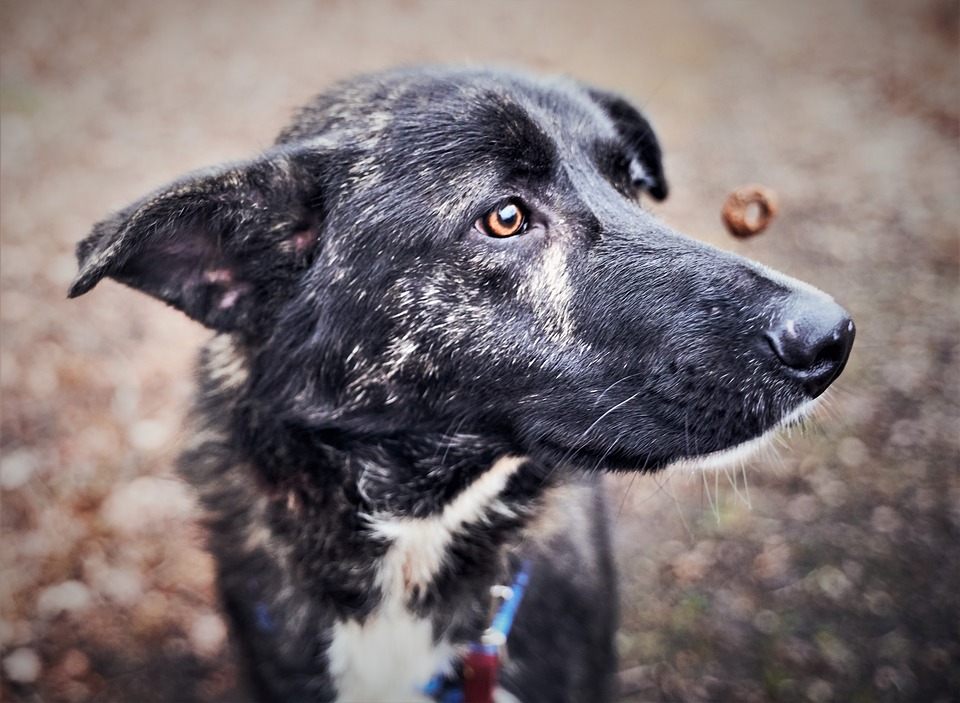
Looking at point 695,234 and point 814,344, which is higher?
point 695,234

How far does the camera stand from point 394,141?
2027 mm

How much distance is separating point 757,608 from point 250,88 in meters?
6.92

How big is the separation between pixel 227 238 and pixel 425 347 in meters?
0.65

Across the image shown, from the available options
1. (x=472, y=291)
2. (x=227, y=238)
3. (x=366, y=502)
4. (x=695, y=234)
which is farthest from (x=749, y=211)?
(x=695, y=234)

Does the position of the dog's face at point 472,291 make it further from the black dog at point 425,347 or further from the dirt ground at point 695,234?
the dirt ground at point 695,234

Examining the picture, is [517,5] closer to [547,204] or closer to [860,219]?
[860,219]

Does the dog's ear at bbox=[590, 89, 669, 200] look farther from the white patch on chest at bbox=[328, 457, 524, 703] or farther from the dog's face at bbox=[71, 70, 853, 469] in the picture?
the white patch on chest at bbox=[328, 457, 524, 703]

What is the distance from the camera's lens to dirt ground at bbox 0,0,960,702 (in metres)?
3.37

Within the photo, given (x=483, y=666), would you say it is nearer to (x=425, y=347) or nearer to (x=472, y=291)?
(x=425, y=347)

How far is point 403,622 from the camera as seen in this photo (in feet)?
7.52

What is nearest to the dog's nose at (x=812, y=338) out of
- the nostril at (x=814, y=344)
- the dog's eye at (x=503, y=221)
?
the nostril at (x=814, y=344)

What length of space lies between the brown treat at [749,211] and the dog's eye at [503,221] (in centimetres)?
99

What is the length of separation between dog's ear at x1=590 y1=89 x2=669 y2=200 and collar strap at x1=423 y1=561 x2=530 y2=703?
161 centimetres

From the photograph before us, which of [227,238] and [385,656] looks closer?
[227,238]
